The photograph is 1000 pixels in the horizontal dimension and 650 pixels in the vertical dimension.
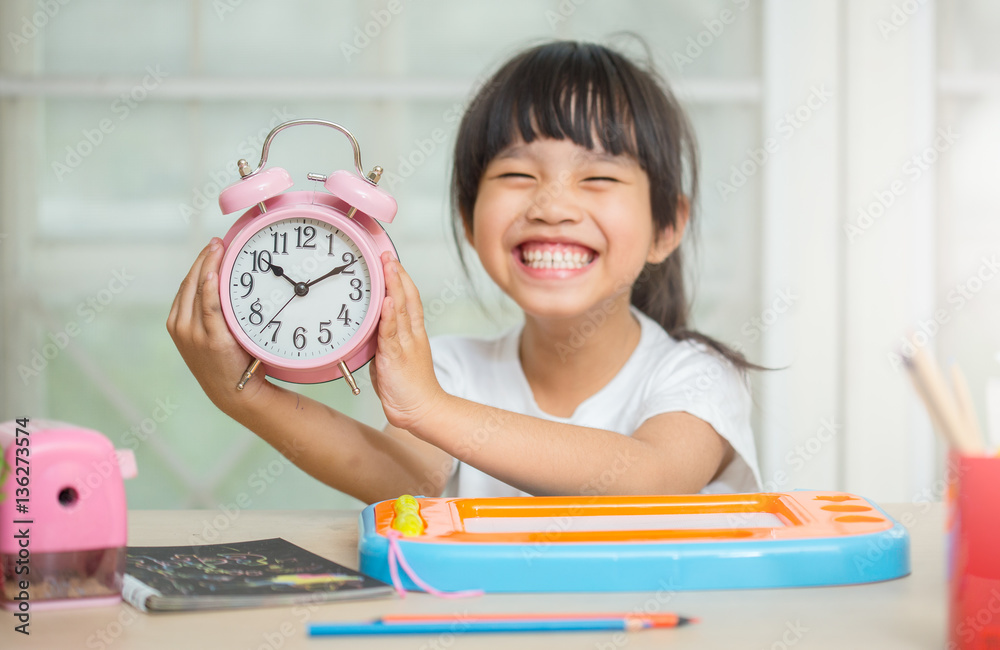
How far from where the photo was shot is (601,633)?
578mm

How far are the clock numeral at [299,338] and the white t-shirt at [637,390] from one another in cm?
50

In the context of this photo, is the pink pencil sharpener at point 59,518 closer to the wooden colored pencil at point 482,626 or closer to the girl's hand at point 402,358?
the wooden colored pencil at point 482,626

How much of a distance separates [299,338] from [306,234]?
97 millimetres

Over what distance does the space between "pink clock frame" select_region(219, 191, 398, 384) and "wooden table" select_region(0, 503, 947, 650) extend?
0.28 m

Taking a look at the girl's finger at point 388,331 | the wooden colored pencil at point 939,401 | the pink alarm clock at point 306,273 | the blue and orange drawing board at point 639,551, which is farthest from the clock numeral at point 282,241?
the wooden colored pencil at point 939,401

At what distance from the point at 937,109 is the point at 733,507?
1.93 meters

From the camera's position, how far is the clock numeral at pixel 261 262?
33.5 inches

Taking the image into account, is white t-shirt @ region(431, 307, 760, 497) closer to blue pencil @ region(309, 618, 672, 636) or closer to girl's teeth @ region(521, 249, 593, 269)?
girl's teeth @ region(521, 249, 593, 269)

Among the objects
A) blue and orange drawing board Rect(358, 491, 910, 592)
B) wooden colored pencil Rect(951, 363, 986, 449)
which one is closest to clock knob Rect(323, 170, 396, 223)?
blue and orange drawing board Rect(358, 491, 910, 592)

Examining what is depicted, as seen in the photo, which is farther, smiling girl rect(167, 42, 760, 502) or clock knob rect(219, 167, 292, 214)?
smiling girl rect(167, 42, 760, 502)

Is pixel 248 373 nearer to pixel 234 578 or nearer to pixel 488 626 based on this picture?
pixel 234 578

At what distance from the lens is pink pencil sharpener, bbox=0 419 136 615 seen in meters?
0.60

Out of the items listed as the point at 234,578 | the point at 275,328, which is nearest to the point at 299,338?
the point at 275,328

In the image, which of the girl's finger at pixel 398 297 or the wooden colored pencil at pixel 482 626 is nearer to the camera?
the wooden colored pencil at pixel 482 626
